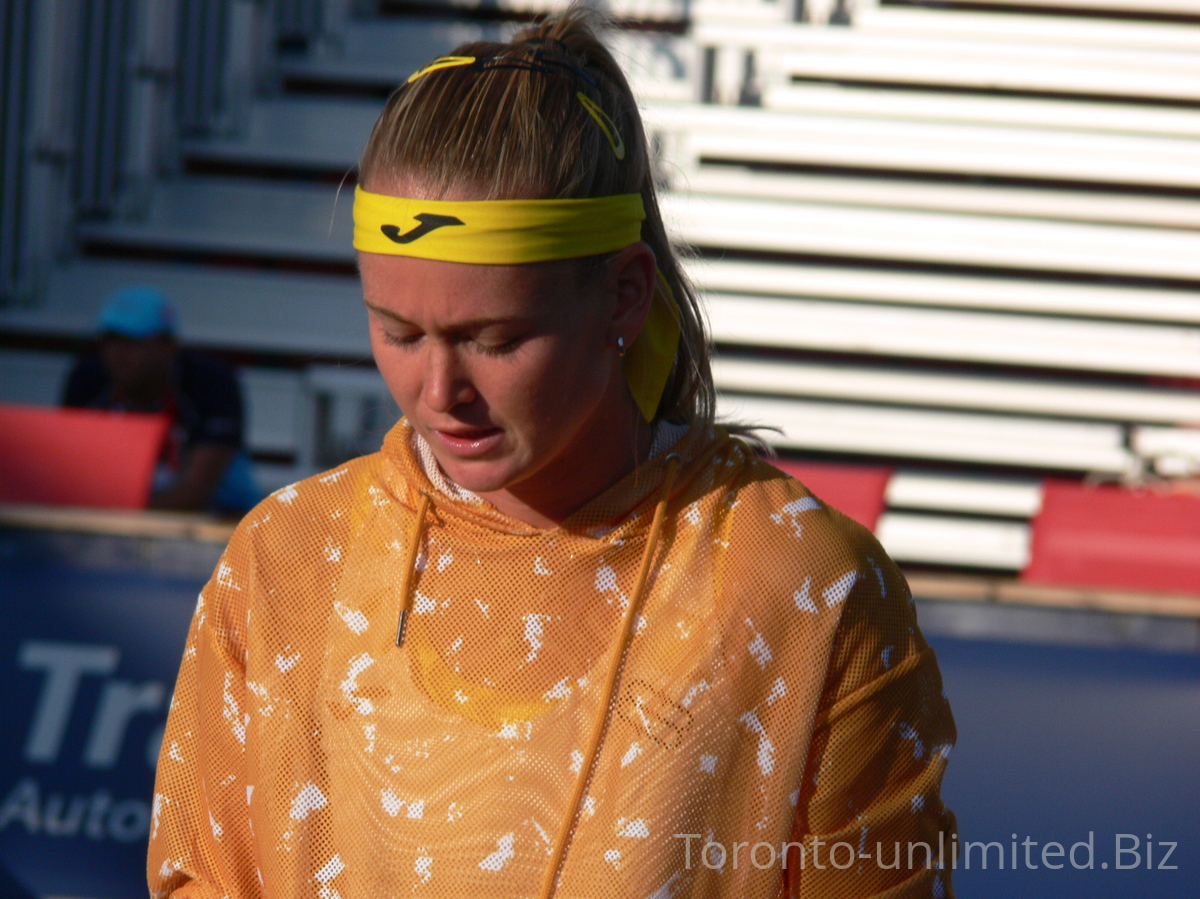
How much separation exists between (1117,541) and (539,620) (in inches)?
84.9

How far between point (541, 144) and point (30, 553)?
183 cm

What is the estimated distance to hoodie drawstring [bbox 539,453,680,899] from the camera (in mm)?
953

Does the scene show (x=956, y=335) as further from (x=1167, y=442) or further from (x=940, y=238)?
(x=1167, y=442)

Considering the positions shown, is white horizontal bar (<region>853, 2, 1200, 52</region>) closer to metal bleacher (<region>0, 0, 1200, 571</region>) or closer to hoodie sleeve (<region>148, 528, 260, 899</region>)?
metal bleacher (<region>0, 0, 1200, 571</region>)

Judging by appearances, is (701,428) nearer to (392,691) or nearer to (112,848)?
(392,691)

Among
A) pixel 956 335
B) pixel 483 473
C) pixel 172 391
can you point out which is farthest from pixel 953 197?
pixel 483 473

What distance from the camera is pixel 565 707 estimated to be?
98 cm

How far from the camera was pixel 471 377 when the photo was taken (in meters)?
0.91

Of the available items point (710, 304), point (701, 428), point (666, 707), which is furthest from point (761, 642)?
point (710, 304)

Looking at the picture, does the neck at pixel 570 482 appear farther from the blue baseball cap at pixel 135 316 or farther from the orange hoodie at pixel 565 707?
the blue baseball cap at pixel 135 316

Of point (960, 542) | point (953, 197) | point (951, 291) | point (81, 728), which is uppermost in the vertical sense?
point (953, 197)

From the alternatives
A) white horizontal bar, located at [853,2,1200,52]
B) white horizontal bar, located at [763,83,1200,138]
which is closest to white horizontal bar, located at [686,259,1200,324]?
white horizontal bar, located at [763,83,1200,138]

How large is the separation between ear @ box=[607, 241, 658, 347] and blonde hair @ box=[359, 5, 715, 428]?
3cm

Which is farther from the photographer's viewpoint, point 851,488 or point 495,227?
point 851,488
